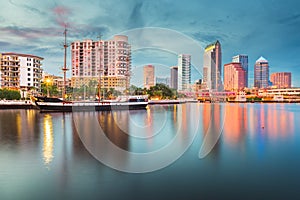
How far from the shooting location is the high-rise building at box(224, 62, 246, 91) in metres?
186

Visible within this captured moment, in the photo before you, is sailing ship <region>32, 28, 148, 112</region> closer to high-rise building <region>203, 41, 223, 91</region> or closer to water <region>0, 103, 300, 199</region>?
water <region>0, 103, 300, 199</region>

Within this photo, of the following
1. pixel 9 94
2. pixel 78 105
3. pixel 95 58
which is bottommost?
pixel 78 105

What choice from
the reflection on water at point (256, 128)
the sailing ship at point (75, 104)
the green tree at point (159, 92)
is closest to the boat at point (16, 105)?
the sailing ship at point (75, 104)

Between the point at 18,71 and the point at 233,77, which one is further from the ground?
the point at 233,77

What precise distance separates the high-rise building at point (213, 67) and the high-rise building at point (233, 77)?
1331 cm

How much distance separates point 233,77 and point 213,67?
50.8 meters

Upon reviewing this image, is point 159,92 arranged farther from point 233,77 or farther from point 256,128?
point 233,77

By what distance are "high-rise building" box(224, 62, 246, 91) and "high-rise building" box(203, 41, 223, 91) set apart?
13.3 meters

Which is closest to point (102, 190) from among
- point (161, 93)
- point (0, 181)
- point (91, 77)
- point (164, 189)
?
point (164, 189)

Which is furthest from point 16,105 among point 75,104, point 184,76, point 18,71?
point 184,76

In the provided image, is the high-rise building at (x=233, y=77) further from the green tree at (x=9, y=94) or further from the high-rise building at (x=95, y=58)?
the green tree at (x=9, y=94)

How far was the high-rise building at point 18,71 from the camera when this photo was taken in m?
51.3

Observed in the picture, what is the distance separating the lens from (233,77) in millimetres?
187875

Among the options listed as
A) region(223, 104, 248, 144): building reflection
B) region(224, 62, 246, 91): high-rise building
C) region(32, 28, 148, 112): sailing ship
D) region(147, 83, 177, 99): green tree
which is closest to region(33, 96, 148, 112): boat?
region(32, 28, 148, 112): sailing ship
